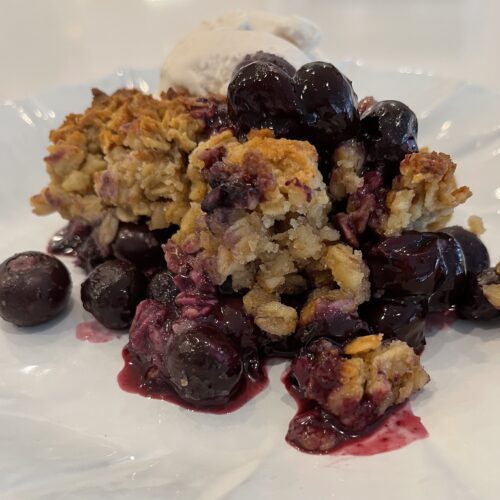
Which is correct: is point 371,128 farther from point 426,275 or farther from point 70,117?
point 70,117

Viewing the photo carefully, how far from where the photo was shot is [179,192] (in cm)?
193

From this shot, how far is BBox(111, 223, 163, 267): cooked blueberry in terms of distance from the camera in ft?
6.48

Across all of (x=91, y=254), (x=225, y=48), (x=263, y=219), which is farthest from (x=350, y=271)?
(x=225, y=48)

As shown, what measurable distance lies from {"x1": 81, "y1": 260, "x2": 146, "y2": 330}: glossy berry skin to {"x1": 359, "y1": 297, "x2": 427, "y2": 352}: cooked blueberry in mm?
685

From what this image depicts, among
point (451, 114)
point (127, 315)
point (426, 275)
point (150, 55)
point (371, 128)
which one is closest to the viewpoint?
point (426, 275)

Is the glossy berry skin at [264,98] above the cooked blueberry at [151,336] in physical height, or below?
above

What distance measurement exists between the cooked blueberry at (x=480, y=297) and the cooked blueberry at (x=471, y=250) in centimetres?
4

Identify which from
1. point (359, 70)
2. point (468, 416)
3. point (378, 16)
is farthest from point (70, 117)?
point (378, 16)

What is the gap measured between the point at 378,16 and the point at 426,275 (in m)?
3.22

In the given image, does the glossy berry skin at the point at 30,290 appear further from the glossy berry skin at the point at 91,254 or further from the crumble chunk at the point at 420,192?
the crumble chunk at the point at 420,192

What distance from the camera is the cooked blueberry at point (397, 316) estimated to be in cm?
161

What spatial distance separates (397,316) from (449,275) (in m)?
0.22

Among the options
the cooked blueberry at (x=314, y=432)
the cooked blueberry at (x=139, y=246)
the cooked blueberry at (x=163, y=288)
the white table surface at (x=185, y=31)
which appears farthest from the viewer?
the white table surface at (x=185, y=31)

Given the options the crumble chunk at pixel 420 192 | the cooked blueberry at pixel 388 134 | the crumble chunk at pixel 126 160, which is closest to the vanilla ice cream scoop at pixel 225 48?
the crumble chunk at pixel 126 160
